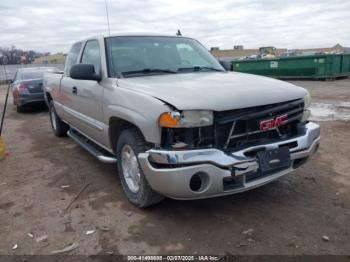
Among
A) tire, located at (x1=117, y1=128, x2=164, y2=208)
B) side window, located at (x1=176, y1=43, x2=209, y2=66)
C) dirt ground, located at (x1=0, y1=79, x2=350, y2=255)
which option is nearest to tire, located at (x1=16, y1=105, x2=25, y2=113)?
dirt ground, located at (x1=0, y1=79, x2=350, y2=255)

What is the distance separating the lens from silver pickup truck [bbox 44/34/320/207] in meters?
2.97

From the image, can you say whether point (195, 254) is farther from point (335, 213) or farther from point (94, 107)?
point (94, 107)

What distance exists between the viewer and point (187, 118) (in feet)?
9.67

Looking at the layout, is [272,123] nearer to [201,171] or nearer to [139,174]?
[201,171]

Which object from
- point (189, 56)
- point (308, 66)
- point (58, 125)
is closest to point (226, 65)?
point (189, 56)

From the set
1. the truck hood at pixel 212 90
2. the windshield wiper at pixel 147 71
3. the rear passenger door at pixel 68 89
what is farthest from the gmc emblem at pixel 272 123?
the rear passenger door at pixel 68 89

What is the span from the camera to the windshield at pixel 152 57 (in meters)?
4.14

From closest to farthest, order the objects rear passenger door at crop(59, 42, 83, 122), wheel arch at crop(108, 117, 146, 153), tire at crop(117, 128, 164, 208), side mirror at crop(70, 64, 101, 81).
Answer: tire at crop(117, 128, 164, 208) < wheel arch at crop(108, 117, 146, 153) < side mirror at crop(70, 64, 101, 81) < rear passenger door at crop(59, 42, 83, 122)

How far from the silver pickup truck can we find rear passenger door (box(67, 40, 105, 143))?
1.1 inches

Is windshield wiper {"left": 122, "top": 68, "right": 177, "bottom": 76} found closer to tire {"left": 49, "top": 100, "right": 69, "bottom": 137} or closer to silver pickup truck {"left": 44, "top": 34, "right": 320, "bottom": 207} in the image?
silver pickup truck {"left": 44, "top": 34, "right": 320, "bottom": 207}

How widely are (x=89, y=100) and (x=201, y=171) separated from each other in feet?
7.39

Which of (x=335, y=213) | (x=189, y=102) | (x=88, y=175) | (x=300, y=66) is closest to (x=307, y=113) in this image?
(x=335, y=213)

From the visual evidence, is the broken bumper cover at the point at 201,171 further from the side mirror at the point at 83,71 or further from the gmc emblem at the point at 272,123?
the side mirror at the point at 83,71

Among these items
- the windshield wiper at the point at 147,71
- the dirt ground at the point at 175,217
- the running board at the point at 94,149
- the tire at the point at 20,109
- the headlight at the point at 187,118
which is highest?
the windshield wiper at the point at 147,71
